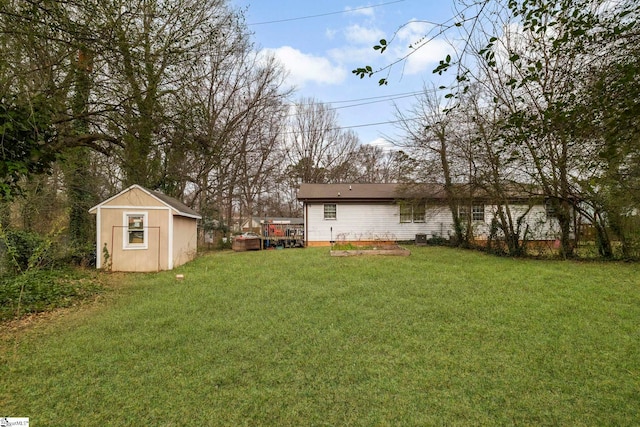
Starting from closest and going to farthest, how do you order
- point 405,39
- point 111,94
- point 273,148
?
point 405,39 → point 111,94 → point 273,148

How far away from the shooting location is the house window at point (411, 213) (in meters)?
16.1

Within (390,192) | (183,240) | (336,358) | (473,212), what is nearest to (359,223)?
(390,192)

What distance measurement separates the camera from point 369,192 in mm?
17109

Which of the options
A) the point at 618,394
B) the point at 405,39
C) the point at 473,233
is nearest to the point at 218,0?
the point at 405,39

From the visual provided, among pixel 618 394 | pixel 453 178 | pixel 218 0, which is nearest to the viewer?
pixel 618 394

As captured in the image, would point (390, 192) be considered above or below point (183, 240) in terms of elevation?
above

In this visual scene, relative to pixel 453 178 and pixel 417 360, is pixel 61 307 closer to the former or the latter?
pixel 417 360

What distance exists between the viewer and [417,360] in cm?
337

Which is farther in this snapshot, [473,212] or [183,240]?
[473,212]

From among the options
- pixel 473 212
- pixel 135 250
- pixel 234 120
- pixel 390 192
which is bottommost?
pixel 135 250

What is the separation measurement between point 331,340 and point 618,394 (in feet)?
9.12

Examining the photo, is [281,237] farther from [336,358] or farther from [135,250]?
[336,358]

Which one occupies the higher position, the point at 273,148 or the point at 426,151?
the point at 273,148

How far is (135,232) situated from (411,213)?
1280 cm
